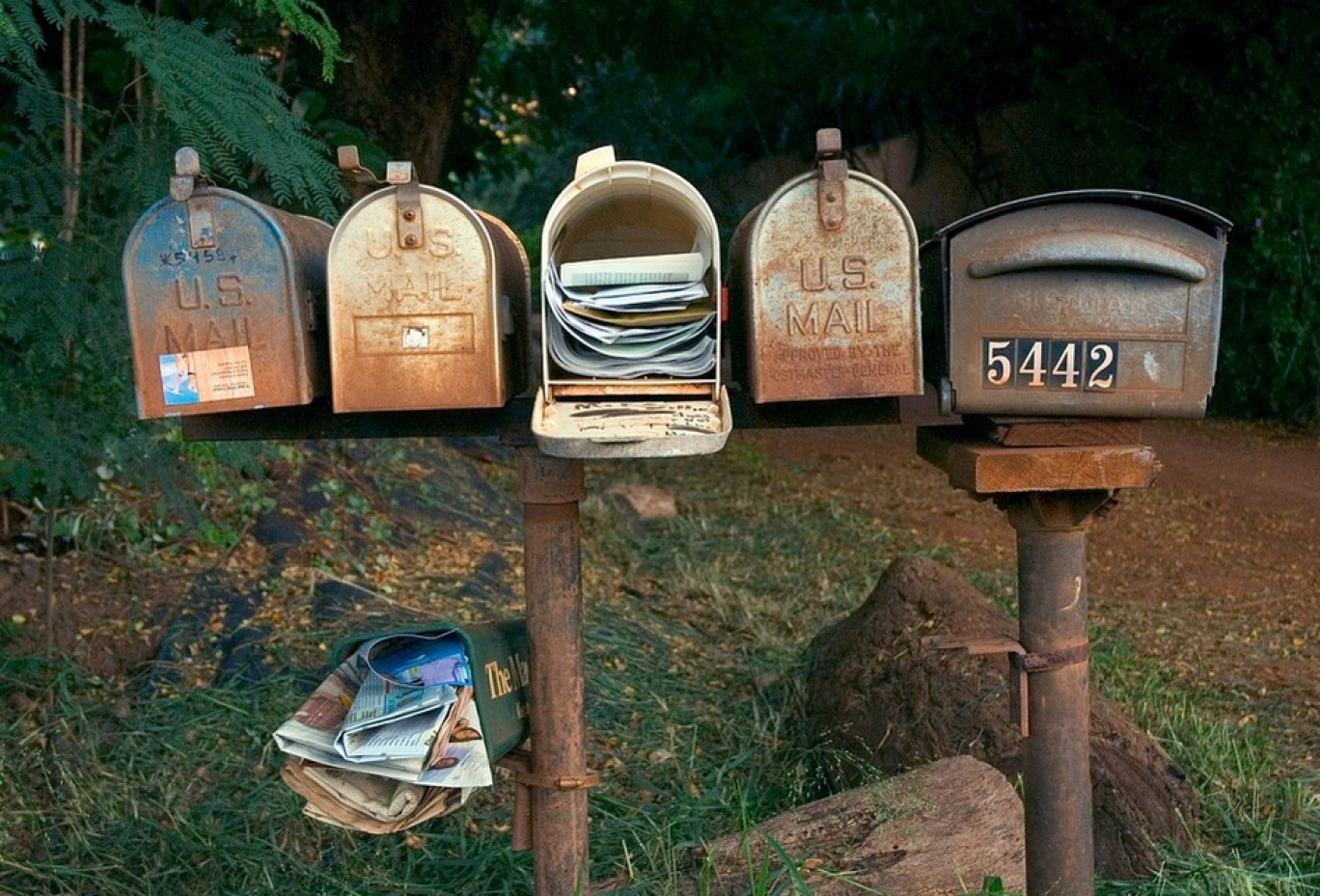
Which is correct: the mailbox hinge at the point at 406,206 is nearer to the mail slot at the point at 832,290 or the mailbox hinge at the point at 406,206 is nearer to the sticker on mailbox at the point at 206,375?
the sticker on mailbox at the point at 206,375

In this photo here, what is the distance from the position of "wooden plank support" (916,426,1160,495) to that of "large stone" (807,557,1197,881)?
2.89 ft

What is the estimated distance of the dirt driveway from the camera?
→ 4.55 m

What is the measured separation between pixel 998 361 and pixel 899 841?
102 centimetres

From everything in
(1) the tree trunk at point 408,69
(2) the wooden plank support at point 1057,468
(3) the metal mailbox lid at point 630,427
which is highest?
(1) the tree trunk at point 408,69

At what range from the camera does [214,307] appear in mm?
2221

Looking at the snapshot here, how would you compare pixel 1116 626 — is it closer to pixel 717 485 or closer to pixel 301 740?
pixel 717 485

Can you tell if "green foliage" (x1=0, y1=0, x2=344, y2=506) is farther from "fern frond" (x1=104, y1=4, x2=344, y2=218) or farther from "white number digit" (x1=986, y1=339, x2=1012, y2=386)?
"white number digit" (x1=986, y1=339, x2=1012, y2=386)

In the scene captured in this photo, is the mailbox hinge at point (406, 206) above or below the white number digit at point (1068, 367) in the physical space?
above

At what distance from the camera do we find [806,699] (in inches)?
159

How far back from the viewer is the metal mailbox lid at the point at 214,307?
221cm

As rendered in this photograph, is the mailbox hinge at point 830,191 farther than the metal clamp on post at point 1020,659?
No

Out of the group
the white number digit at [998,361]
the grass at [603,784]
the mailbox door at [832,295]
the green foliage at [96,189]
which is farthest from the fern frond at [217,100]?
the white number digit at [998,361]

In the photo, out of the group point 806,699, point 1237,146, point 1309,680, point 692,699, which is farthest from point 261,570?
point 1237,146

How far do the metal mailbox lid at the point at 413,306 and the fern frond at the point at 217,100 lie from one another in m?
0.98
